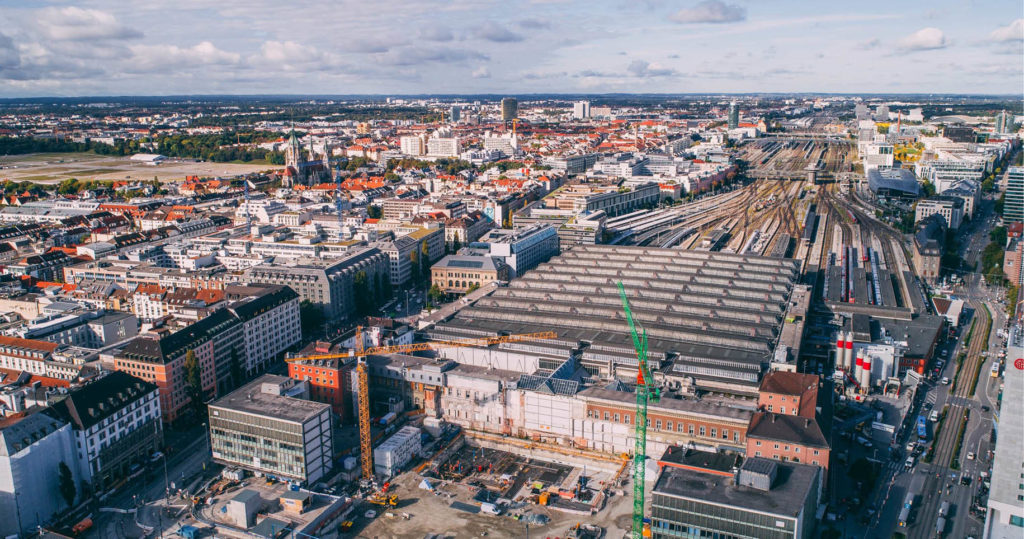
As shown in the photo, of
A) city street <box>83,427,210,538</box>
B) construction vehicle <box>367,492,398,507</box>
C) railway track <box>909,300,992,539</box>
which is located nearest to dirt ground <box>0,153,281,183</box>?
city street <box>83,427,210,538</box>

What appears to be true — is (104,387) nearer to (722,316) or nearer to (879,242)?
(722,316)

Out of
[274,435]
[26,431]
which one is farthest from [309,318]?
[26,431]

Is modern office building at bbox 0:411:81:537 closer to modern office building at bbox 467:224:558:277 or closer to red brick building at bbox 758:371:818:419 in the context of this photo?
red brick building at bbox 758:371:818:419

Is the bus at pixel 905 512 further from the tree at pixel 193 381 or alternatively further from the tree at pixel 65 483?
the tree at pixel 193 381

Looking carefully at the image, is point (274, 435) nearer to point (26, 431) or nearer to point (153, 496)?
point (153, 496)

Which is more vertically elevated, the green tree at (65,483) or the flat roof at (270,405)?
the flat roof at (270,405)

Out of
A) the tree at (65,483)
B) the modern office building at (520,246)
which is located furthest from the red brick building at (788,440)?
the modern office building at (520,246)
